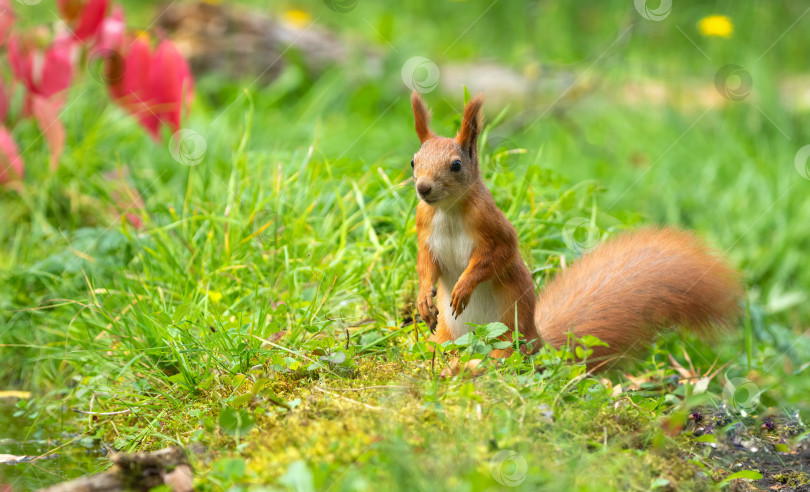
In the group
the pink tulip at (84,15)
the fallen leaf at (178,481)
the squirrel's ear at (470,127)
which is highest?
the pink tulip at (84,15)

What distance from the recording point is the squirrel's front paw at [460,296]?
2.12 meters

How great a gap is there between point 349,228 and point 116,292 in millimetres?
934

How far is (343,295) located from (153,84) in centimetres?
199

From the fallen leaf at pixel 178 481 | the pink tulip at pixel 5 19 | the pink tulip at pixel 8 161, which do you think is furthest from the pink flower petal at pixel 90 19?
the fallen leaf at pixel 178 481

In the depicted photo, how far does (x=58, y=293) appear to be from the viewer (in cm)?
309

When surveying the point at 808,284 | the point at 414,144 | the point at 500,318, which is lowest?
the point at 808,284

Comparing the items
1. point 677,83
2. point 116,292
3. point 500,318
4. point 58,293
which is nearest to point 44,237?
point 58,293

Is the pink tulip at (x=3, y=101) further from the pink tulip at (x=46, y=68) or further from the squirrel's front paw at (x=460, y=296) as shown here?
the squirrel's front paw at (x=460, y=296)

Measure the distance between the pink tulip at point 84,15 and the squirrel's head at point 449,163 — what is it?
2733 mm

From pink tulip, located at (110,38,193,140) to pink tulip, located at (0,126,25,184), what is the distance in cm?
63

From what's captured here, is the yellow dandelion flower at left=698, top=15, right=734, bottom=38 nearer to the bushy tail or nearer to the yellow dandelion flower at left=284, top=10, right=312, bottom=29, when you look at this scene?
the yellow dandelion flower at left=284, top=10, right=312, bottom=29

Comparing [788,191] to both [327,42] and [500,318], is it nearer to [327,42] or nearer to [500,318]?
[500,318]

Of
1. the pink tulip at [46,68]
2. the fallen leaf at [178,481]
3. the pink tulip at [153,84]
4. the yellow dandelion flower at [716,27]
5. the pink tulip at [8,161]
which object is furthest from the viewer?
the yellow dandelion flower at [716,27]

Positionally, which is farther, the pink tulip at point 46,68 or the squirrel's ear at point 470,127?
the pink tulip at point 46,68
